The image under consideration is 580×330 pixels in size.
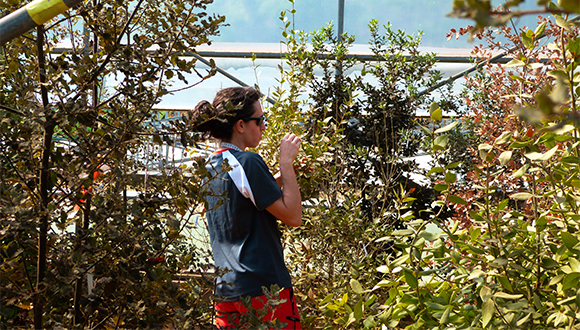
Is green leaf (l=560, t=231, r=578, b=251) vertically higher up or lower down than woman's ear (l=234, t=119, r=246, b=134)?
lower down

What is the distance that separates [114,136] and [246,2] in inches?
159

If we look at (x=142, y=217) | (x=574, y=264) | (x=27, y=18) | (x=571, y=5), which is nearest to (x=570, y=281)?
(x=574, y=264)

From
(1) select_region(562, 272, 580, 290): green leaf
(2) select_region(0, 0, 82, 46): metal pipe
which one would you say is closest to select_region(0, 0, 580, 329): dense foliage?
(1) select_region(562, 272, 580, 290): green leaf

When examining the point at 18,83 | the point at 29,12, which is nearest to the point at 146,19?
the point at 18,83

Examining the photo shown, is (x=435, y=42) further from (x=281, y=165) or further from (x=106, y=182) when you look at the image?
(x=106, y=182)

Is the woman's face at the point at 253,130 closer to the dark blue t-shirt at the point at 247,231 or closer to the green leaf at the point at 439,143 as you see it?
the dark blue t-shirt at the point at 247,231

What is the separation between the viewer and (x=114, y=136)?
1101 mm

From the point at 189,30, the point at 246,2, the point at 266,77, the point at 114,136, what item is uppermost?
the point at 246,2

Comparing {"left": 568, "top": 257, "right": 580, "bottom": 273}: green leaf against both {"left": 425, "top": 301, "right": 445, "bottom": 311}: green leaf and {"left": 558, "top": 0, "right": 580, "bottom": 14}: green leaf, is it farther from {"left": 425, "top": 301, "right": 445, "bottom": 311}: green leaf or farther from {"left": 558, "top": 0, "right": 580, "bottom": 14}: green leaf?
{"left": 558, "top": 0, "right": 580, "bottom": 14}: green leaf

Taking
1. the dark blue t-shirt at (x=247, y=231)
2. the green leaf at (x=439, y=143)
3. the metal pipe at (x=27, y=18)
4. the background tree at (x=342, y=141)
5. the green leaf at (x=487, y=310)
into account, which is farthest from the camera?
the background tree at (x=342, y=141)

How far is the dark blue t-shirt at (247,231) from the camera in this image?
5.16 feet

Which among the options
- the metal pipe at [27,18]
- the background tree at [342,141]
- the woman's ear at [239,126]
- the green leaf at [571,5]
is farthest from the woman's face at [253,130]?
the green leaf at [571,5]

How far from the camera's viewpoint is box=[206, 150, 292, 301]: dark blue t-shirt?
5.16 ft

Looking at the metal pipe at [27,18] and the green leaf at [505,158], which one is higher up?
the metal pipe at [27,18]
